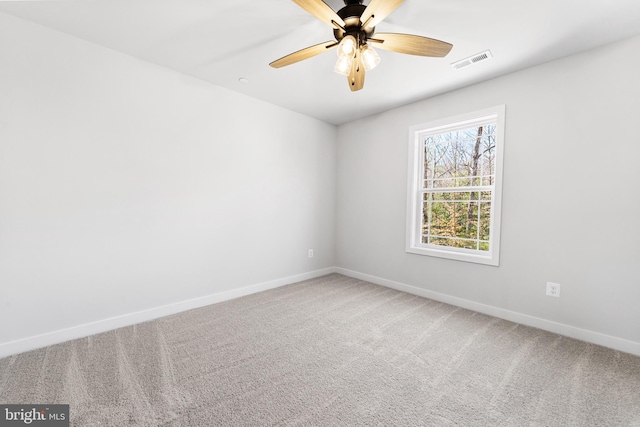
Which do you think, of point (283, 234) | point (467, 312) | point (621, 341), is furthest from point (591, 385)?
point (283, 234)

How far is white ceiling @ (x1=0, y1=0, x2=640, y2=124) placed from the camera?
70.6 inches

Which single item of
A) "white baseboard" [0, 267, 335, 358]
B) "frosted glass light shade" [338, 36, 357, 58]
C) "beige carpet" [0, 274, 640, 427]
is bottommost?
"beige carpet" [0, 274, 640, 427]

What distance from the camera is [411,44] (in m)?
1.75

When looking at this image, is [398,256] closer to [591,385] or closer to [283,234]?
[283,234]

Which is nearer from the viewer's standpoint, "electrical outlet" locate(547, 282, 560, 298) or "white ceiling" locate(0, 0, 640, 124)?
"white ceiling" locate(0, 0, 640, 124)

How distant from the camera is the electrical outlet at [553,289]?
2383 mm

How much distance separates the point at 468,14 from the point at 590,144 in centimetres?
152

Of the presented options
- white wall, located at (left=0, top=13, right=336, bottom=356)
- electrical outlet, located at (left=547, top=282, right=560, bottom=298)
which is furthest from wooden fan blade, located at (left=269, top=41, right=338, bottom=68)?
electrical outlet, located at (left=547, top=282, right=560, bottom=298)

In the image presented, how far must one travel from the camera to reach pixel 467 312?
111 inches

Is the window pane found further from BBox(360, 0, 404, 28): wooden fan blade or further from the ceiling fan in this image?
BBox(360, 0, 404, 28): wooden fan blade

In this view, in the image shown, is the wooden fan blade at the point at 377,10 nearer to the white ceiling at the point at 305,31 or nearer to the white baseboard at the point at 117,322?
the white ceiling at the point at 305,31

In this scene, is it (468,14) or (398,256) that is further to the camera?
(398,256)

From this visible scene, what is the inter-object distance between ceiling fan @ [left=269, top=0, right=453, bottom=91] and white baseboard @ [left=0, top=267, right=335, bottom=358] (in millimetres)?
2537

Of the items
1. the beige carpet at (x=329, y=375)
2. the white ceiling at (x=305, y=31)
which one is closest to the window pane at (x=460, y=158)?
the white ceiling at (x=305, y=31)
